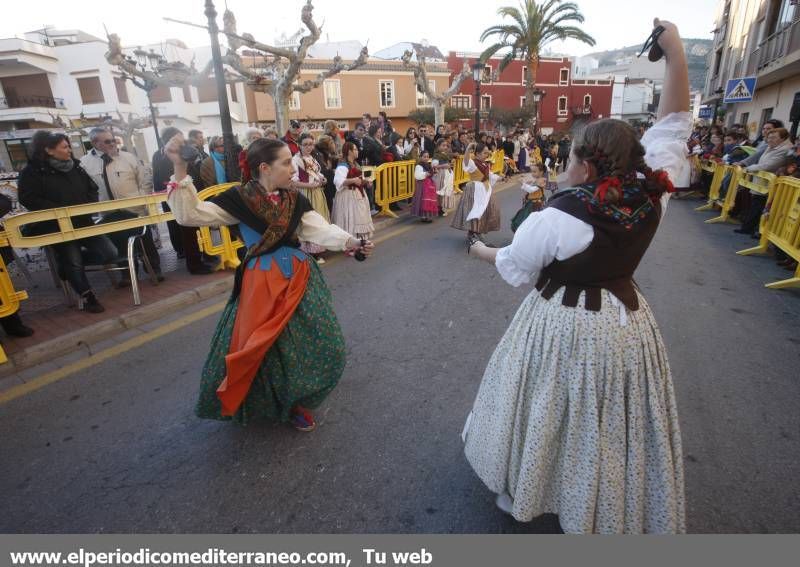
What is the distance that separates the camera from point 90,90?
31.4 metres

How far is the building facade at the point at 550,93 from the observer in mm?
45094

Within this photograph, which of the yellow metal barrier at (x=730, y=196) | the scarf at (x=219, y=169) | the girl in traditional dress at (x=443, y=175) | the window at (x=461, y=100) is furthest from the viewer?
the window at (x=461, y=100)

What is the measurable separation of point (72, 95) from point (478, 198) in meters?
35.5

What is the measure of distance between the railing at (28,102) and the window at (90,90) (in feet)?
5.49

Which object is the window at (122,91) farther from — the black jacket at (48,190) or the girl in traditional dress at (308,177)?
the black jacket at (48,190)

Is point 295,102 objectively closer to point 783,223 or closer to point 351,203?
point 351,203

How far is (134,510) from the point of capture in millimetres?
2365

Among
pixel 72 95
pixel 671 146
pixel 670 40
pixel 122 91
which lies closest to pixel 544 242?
pixel 671 146

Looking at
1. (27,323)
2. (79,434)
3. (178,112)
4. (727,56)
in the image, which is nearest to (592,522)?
(79,434)

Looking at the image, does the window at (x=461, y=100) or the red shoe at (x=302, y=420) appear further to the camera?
the window at (x=461, y=100)

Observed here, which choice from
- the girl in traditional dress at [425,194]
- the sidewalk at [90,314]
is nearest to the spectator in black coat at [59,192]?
the sidewalk at [90,314]

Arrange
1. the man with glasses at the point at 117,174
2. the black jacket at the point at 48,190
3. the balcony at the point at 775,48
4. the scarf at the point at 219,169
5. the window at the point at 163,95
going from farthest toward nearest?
the window at the point at 163,95 → the balcony at the point at 775,48 → the scarf at the point at 219,169 → the man with glasses at the point at 117,174 → the black jacket at the point at 48,190
